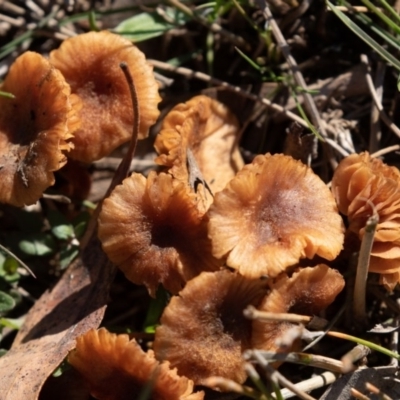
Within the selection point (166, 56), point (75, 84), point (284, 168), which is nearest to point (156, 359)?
point (284, 168)

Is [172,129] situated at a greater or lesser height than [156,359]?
greater

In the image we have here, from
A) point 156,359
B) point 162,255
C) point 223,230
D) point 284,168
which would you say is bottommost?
point 156,359

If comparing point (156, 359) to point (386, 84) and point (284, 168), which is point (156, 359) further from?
point (386, 84)

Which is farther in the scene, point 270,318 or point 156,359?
point 156,359

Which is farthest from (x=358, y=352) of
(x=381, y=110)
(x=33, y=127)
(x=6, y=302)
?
(x=33, y=127)

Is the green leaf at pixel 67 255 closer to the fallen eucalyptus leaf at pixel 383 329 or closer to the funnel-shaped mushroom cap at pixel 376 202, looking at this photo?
the funnel-shaped mushroom cap at pixel 376 202

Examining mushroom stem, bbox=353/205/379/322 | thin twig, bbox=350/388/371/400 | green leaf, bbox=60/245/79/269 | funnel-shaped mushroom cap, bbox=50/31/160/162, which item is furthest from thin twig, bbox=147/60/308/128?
thin twig, bbox=350/388/371/400

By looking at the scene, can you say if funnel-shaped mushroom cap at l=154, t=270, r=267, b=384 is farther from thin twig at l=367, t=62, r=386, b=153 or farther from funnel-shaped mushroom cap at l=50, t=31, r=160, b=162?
thin twig at l=367, t=62, r=386, b=153
